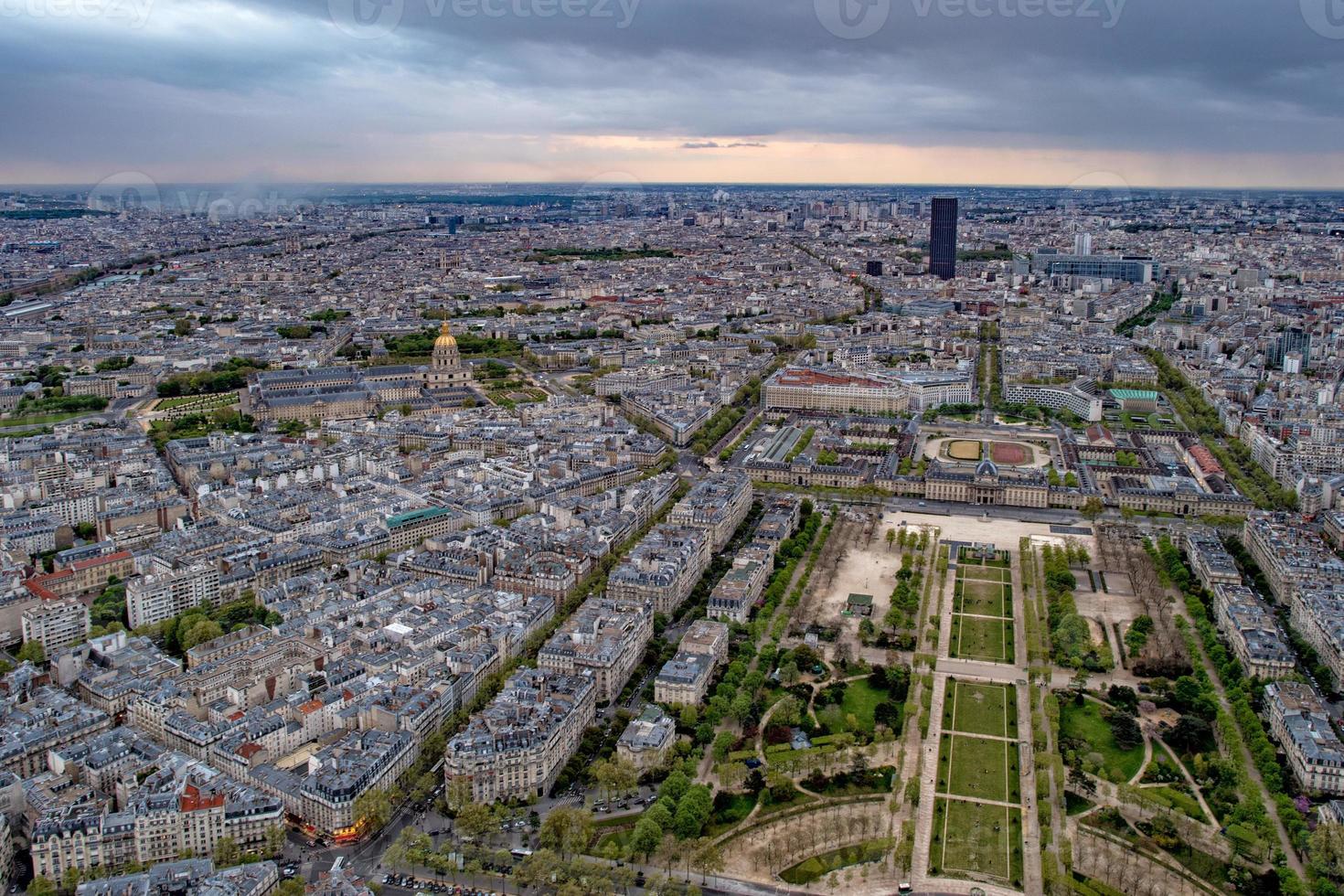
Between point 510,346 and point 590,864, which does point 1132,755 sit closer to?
point 590,864

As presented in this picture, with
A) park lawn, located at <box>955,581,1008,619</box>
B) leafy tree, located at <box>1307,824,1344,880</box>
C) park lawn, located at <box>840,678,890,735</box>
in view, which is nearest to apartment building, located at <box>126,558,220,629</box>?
park lawn, located at <box>840,678,890,735</box>

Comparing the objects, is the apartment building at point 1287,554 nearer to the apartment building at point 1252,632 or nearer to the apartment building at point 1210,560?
the apartment building at point 1210,560

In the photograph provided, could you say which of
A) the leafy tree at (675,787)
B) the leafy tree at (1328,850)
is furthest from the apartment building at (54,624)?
the leafy tree at (1328,850)

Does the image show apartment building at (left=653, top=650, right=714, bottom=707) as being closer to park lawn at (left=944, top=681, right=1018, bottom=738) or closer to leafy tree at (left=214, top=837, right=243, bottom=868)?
park lawn at (left=944, top=681, right=1018, bottom=738)

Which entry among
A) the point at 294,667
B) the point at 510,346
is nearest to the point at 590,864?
the point at 294,667

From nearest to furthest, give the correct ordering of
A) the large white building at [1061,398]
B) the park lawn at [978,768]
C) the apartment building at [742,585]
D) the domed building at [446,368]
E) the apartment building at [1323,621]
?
1. the park lawn at [978,768]
2. the apartment building at [1323,621]
3. the apartment building at [742,585]
4. the large white building at [1061,398]
5. the domed building at [446,368]

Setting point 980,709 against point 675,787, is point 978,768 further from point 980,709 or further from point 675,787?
point 675,787

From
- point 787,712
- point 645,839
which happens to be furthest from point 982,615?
point 645,839
